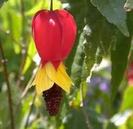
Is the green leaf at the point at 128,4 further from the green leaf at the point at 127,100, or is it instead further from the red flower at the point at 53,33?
the green leaf at the point at 127,100

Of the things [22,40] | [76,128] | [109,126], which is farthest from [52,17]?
[22,40]

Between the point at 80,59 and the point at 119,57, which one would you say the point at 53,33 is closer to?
the point at 80,59

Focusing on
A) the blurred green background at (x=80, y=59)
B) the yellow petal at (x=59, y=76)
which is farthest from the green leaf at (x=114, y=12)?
the yellow petal at (x=59, y=76)

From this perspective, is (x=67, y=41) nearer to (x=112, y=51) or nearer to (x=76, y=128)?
(x=112, y=51)

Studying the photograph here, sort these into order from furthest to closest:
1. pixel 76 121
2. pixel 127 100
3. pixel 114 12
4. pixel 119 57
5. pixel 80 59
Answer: pixel 127 100 → pixel 76 121 → pixel 119 57 → pixel 80 59 → pixel 114 12

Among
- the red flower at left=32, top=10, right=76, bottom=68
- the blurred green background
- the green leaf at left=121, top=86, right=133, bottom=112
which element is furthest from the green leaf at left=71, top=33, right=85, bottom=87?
the green leaf at left=121, top=86, right=133, bottom=112

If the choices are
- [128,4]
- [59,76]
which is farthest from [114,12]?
[59,76]
